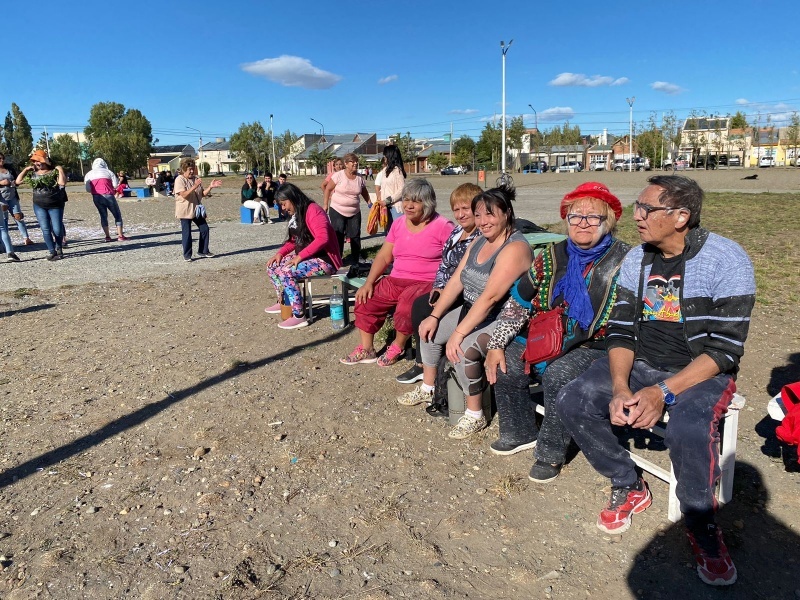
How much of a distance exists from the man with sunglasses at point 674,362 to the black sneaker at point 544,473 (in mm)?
373

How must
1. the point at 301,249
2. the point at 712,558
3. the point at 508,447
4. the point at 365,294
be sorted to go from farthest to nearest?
the point at 301,249 → the point at 365,294 → the point at 508,447 → the point at 712,558

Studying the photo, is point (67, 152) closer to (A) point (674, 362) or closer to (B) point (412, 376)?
(B) point (412, 376)

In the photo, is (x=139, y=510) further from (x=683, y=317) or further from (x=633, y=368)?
→ (x=683, y=317)

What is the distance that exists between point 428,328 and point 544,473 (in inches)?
45.5

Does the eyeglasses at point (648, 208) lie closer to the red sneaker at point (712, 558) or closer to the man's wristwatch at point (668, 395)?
the man's wristwatch at point (668, 395)

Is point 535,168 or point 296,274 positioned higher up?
point 535,168

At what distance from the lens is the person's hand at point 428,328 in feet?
12.9

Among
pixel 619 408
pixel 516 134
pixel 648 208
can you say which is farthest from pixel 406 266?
pixel 516 134

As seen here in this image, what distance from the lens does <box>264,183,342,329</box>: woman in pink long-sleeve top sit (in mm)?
5879

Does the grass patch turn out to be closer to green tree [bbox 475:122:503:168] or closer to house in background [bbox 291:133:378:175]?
green tree [bbox 475:122:503:168]

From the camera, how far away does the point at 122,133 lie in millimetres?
78875

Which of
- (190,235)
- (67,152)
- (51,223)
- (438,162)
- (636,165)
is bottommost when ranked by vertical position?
(190,235)

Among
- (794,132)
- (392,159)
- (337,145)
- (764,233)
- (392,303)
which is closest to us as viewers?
(392,303)

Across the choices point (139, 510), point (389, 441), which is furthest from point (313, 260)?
point (139, 510)
